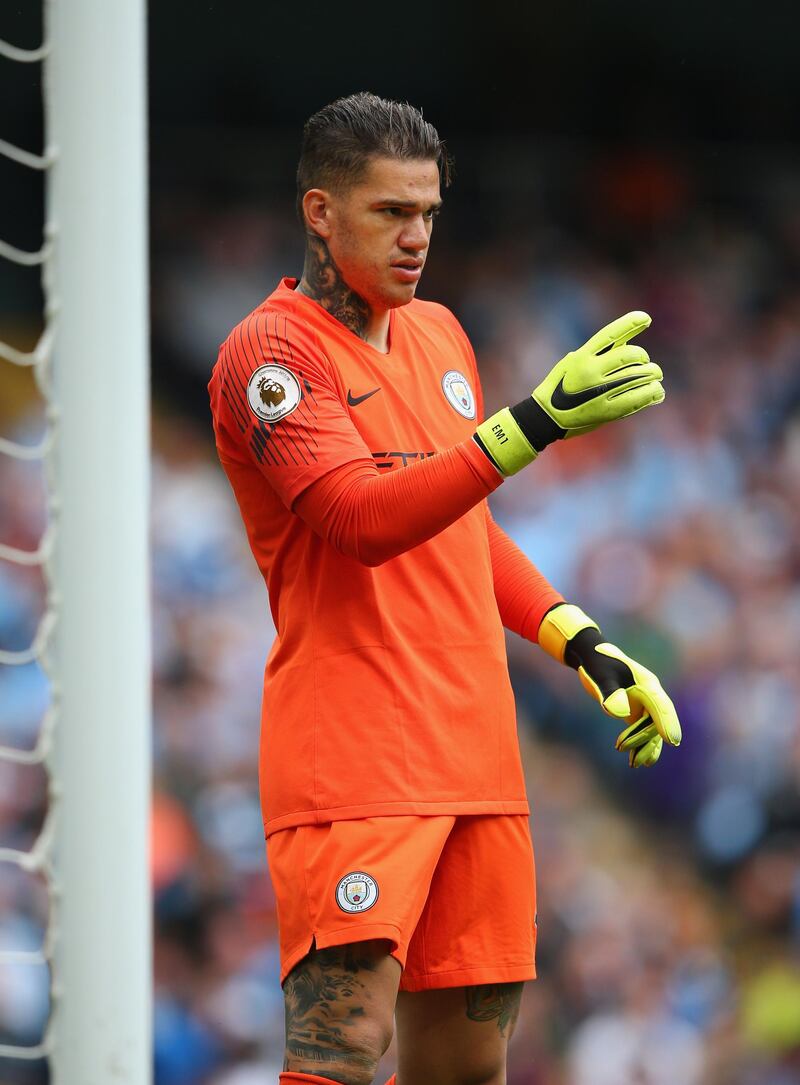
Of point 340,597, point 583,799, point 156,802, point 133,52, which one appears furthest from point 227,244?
point 133,52

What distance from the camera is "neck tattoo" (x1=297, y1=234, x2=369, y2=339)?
2.40 m

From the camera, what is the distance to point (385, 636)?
7.36ft

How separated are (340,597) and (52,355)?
2.25 ft

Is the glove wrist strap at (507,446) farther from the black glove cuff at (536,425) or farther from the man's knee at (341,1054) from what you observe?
the man's knee at (341,1054)

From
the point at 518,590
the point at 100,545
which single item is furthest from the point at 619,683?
the point at 100,545

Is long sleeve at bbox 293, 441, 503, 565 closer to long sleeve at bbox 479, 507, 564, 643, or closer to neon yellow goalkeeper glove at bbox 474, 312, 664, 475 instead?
neon yellow goalkeeper glove at bbox 474, 312, 664, 475

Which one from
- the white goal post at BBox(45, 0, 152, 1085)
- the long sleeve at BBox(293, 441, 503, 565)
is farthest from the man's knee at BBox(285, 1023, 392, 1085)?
the long sleeve at BBox(293, 441, 503, 565)

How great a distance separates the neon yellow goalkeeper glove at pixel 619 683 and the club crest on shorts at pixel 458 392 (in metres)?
0.35

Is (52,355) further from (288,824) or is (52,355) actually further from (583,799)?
(583,799)

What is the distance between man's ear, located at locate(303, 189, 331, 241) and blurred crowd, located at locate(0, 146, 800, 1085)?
2677mm

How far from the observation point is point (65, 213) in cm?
167

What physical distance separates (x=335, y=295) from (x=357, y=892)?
862 millimetres

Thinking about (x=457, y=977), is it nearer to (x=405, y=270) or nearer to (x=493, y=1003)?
(x=493, y=1003)

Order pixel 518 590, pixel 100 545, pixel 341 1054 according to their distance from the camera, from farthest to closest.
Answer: pixel 518 590
pixel 341 1054
pixel 100 545
